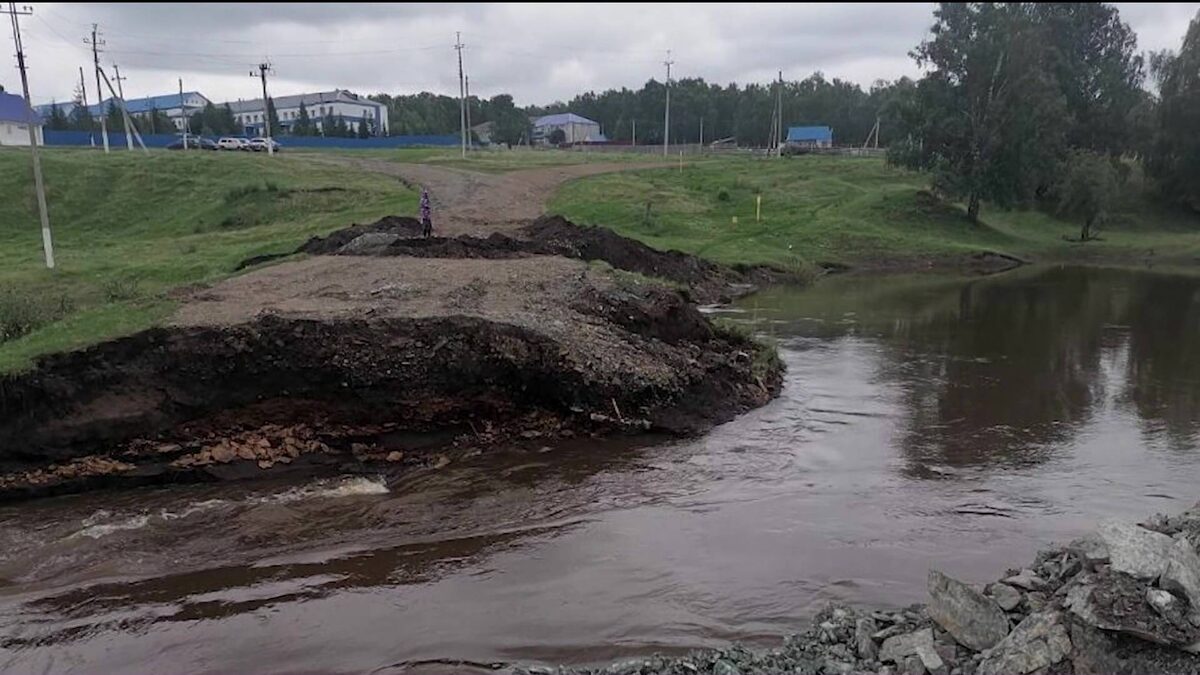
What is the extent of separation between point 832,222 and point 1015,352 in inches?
885

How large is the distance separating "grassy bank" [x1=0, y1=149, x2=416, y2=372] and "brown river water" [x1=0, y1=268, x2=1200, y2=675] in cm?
592

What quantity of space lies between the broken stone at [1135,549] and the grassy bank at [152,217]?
46.4 feet

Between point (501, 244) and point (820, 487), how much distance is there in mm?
13838

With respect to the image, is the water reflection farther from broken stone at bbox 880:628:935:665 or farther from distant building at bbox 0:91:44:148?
distant building at bbox 0:91:44:148

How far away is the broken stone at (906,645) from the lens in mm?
7395

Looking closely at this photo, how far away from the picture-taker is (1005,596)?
26.0ft

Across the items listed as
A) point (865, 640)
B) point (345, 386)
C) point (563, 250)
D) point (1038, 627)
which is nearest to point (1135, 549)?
point (1038, 627)

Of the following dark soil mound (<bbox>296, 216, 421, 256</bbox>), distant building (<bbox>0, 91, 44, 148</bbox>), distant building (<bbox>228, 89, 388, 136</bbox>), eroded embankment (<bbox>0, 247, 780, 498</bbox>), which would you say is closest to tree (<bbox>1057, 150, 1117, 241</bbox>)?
dark soil mound (<bbox>296, 216, 421, 256</bbox>)

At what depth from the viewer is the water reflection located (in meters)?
15.3

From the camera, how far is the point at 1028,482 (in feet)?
42.2

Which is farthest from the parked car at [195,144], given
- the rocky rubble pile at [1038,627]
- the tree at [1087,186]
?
the rocky rubble pile at [1038,627]

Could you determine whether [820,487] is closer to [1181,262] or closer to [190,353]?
[190,353]

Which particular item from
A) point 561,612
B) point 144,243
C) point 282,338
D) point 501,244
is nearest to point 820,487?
point 561,612

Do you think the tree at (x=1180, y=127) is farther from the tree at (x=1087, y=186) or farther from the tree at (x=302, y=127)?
the tree at (x=302, y=127)
